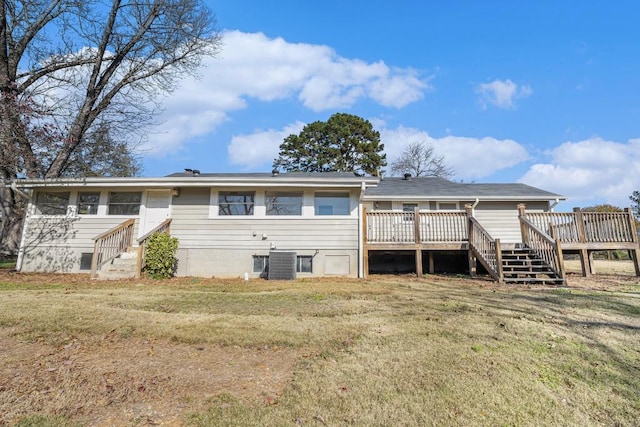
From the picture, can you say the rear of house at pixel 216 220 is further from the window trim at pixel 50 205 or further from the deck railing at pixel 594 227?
the deck railing at pixel 594 227

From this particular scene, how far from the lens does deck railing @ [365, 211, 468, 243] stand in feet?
34.1

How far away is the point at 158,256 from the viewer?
9.20 meters

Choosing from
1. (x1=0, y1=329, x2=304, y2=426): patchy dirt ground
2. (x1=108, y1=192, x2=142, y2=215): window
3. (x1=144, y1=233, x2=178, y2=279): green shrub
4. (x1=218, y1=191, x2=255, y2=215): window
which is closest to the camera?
(x1=0, y1=329, x2=304, y2=426): patchy dirt ground

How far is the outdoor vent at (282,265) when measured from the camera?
931 centimetres

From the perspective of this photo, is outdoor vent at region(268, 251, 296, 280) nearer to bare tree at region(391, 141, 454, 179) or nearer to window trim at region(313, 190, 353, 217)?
window trim at region(313, 190, 353, 217)

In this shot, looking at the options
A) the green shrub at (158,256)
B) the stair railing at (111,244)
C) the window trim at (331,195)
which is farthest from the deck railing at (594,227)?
the stair railing at (111,244)

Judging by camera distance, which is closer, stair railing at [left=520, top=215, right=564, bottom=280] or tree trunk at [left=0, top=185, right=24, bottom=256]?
stair railing at [left=520, top=215, right=564, bottom=280]

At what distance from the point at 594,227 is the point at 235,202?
39.3 feet

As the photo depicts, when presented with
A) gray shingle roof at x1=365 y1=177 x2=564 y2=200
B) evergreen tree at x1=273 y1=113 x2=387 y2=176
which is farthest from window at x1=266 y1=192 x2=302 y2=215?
evergreen tree at x1=273 y1=113 x2=387 y2=176

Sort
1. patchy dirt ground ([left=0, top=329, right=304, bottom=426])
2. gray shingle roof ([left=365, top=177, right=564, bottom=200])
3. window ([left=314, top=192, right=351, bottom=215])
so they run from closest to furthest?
patchy dirt ground ([left=0, top=329, right=304, bottom=426])
window ([left=314, top=192, right=351, bottom=215])
gray shingle roof ([left=365, top=177, right=564, bottom=200])

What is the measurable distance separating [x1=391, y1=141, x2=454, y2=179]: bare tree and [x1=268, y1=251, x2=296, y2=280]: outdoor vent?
24144 mm

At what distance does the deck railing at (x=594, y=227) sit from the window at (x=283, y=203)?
8.27 meters

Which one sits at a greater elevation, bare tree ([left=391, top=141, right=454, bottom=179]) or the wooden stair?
bare tree ([left=391, top=141, right=454, bottom=179])

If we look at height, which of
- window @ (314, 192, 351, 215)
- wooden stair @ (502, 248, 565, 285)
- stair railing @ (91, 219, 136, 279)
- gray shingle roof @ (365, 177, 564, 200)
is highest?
gray shingle roof @ (365, 177, 564, 200)
